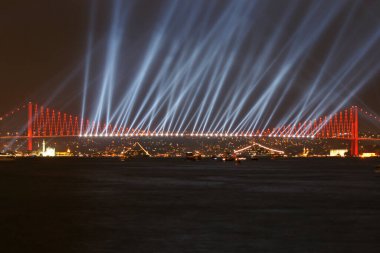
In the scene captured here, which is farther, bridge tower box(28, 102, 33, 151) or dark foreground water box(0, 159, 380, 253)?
bridge tower box(28, 102, 33, 151)

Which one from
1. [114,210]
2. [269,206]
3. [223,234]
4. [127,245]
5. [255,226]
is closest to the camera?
[127,245]

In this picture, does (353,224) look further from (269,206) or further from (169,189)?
(169,189)

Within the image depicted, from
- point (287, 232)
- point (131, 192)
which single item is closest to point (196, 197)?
point (131, 192)

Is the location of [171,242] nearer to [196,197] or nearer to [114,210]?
[114,210]

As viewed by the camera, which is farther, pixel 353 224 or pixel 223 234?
pixel 353 224

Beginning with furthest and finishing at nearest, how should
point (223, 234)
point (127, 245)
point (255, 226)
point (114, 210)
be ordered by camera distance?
point (114, 210) < point (255, 226) < point (223, 234) < point (127, 245)

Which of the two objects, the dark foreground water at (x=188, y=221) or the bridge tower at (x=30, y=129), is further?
the bridge tower at (x=30, y=129)

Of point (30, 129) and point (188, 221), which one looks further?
point (30, 129)

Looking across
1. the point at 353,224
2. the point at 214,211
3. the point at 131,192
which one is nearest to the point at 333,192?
the point at 131,192

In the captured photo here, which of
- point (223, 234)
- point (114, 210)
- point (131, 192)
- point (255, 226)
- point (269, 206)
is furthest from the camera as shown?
point (131, 192)
